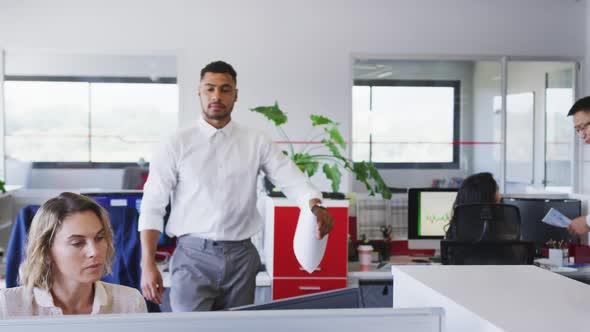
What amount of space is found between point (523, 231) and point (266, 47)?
2.91m

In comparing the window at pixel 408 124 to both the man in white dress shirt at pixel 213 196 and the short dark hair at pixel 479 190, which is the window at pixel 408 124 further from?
the man in white dress shirt at pixel 213 196

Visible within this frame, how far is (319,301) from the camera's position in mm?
1326

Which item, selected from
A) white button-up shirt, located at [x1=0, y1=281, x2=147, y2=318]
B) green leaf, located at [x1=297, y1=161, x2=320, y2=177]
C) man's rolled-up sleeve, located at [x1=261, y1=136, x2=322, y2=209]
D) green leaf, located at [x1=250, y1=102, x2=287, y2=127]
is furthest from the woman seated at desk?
white button-up shirt, located at [x1=0, y1=281, x2=147, y2=318]

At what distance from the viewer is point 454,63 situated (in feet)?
21.5

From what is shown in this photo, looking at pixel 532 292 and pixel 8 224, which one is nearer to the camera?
pixel 532 292

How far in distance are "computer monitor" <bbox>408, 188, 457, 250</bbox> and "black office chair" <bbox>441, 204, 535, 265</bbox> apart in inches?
21.1

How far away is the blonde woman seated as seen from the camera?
183 centimetres

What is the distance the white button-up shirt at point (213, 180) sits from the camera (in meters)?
2.81

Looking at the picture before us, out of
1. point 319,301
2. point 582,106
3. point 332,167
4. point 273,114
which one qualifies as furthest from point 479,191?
point 319,301

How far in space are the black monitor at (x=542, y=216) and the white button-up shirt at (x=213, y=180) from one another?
2082mm

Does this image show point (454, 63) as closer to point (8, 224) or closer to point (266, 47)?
point (266, 47)

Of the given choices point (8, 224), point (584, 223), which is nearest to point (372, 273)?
point (584, 223)

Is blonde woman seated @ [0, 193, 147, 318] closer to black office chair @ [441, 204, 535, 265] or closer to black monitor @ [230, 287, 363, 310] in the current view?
black monitor @ [230, 287, 363, 310]

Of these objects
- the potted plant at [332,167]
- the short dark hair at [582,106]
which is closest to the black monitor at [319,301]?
the short dark hair at [582,106]
